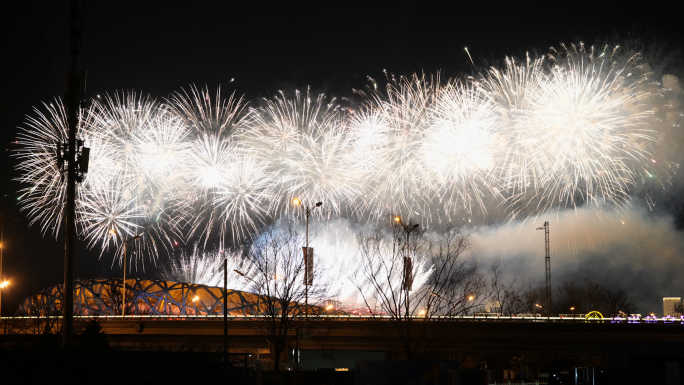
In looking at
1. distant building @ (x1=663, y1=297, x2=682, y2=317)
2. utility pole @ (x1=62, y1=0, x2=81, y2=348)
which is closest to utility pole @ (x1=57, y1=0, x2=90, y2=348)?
utility pole @ (x1=62, y1=0, x2=81, y2=348)

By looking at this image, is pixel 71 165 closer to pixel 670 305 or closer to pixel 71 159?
pixel 71 159

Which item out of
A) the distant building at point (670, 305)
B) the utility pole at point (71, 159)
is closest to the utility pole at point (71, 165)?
the utility pole at point (71, 159)

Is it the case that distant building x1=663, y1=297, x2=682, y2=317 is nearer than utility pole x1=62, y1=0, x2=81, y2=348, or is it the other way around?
utility pole x1=62, y1=0, x2=81, y2=348

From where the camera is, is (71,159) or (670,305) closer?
(71,159)

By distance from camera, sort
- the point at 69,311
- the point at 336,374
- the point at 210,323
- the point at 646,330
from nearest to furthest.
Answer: the point at 69,311
the point at 336,374
the point at 646,330
the point at 210,323

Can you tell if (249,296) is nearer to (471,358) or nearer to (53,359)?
(471,358)

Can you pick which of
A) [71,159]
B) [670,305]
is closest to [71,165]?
[71,159]

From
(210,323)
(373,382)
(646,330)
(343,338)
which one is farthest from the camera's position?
(210,323)

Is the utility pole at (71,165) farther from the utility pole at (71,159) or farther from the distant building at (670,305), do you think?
the distant building at (670,305)

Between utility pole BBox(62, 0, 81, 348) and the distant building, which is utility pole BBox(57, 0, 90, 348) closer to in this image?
utility pole BBox(62, 0, 81, 348)

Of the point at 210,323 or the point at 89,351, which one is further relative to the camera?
the point at 210,323

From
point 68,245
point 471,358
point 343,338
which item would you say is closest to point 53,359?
point 68,245
